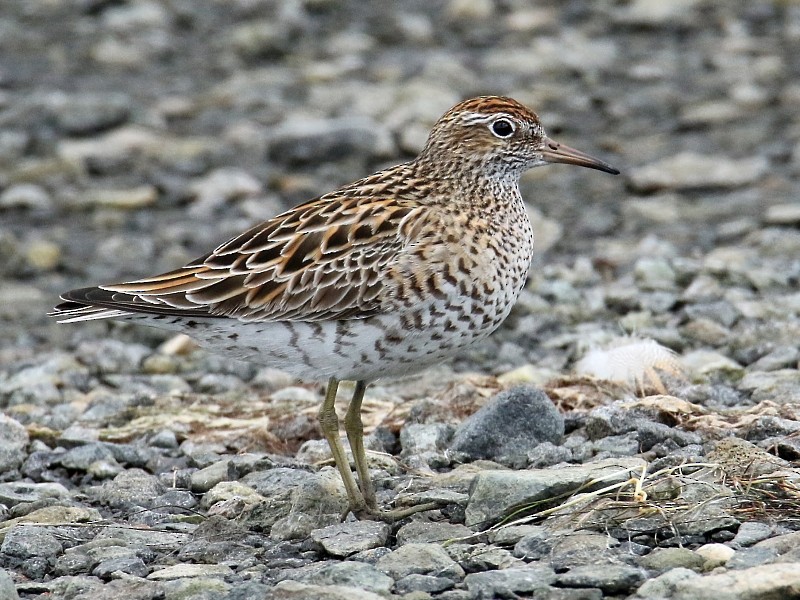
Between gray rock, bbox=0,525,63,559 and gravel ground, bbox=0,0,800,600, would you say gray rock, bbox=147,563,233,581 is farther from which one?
→ gray rock, bbox=0,525,63,559

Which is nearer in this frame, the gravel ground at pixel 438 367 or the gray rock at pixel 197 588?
the gray rock at pixel 197 588

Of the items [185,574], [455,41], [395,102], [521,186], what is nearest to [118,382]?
[185,574]

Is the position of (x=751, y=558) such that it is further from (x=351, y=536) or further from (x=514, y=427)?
(x=514, y=427)

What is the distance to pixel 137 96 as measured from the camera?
1675 centimetres

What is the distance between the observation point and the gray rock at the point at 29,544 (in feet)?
21.8

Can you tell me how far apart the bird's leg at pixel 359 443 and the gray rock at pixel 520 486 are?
2.58ft

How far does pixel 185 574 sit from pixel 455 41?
43.7 feet

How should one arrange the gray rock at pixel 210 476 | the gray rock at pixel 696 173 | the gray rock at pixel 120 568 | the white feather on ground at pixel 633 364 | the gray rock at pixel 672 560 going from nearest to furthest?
1. the gray rock at pixel 672 560
2. the gray rock at pixel 120 568
3. the gray rock at pixel 210 476
4. the white feather on ground at pixel 633 364
5. the gray rock at pixel 696 173

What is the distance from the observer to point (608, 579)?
5.59 meters

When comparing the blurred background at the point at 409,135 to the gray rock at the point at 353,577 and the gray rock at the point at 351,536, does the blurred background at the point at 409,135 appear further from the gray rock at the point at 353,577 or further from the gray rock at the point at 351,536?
the gray rock at the point at 353,577

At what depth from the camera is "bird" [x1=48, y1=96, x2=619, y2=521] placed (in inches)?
281

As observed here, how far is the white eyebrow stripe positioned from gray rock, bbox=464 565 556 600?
10.1 feet

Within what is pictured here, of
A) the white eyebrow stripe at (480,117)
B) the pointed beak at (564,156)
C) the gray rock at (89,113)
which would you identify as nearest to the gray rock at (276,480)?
the white eyebrow stripe at (480,117)

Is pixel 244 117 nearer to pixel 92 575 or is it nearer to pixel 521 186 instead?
pixel 521 186
